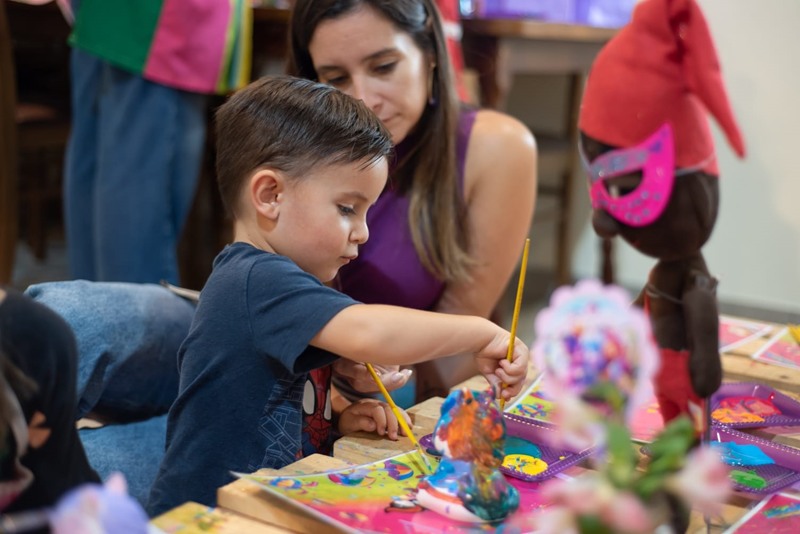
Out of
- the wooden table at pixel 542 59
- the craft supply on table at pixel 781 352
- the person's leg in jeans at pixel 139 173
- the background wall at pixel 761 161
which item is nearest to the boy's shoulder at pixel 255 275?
the craft supply on table at pixel 781 352

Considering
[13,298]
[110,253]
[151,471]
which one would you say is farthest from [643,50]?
[110,253]

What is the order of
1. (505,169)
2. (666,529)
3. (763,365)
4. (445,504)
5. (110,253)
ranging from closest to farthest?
1. (666,529)
2. (445,504)
3. (763,365)
4. (505,169)
5. (110,253)

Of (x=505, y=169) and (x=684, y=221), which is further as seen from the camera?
(x=505, y=169)

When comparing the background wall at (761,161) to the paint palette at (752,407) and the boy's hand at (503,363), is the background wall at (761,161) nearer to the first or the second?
the paint palette at (752,407)

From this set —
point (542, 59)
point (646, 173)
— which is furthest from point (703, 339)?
point (542, 59)

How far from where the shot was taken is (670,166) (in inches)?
28.2

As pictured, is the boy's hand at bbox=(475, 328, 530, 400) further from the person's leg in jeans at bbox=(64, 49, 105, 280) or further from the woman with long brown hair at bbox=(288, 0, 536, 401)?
the person's leg in jeans at bbox=(64, 49, 105, 280)

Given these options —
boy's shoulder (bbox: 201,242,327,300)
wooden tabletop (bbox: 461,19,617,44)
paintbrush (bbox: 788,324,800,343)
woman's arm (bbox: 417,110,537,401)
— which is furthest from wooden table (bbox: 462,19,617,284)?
boy's shoulder (bbox: 201,242,327,300)

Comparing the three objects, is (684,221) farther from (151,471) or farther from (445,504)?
(151,471)

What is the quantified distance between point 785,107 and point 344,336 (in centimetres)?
225

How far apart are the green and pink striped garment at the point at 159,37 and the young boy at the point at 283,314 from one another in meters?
0.96

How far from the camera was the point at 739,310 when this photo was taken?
8.52ft

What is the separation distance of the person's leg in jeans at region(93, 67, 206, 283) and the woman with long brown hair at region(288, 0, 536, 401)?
0.66 meters

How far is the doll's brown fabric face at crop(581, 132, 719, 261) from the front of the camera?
73cm
